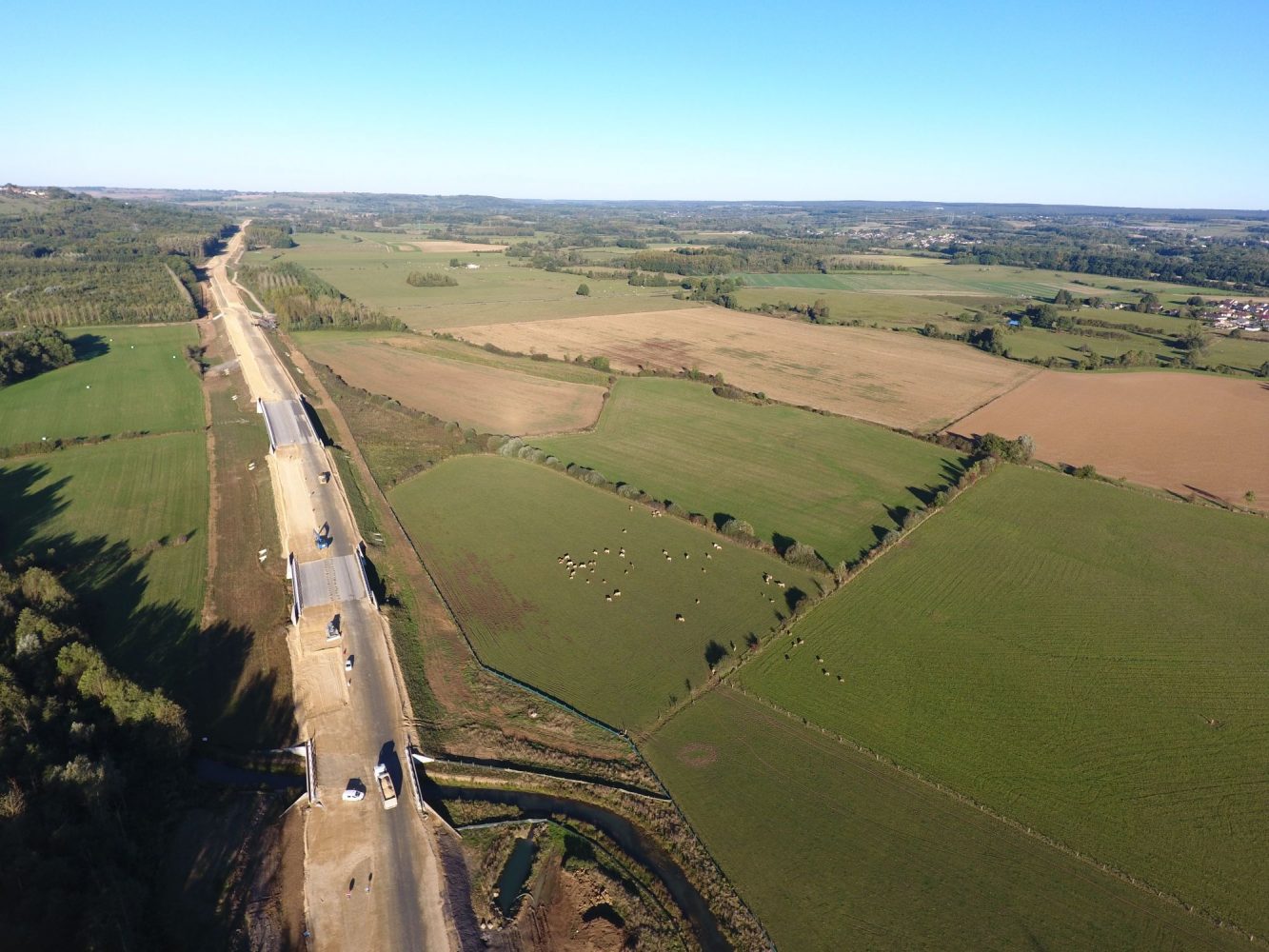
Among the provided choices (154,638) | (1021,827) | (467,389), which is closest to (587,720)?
(1021,827)

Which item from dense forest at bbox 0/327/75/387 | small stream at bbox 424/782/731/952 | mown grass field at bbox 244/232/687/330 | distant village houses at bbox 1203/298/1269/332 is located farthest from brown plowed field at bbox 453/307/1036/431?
distant village houses at bbox 1203/298/1269/332

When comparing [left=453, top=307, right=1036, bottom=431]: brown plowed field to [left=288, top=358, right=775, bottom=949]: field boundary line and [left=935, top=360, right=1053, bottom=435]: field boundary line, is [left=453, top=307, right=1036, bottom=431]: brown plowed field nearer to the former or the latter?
[left=935, top=360, right=1053, bottom=435]: field boundary line

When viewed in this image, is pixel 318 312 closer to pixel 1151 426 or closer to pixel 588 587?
pixel 588 587

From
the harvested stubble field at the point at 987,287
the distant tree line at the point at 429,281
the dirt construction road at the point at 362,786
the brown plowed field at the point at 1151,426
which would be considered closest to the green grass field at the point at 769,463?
the brown plowed field at the point at 1151,426

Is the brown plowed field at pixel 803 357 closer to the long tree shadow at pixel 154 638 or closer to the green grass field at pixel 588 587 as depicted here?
the green grass field at pixel 588 587

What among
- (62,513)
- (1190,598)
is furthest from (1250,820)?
(62,513)

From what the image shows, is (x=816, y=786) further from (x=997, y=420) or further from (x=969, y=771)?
(x=997, y=420)
